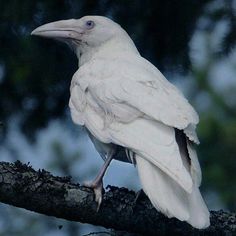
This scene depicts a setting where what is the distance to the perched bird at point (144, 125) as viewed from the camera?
4887 millimetres

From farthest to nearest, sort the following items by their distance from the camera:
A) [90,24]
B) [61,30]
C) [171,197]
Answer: [90,24] → [61,30] → [171,197]

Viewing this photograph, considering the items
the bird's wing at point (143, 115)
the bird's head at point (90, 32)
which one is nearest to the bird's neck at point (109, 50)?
the bird's head at point (90, 32)

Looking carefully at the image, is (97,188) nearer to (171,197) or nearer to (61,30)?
(171,197)

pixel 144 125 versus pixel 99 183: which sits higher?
pixel 144 125

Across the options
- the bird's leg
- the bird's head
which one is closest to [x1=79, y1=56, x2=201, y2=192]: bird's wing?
the bird's leg

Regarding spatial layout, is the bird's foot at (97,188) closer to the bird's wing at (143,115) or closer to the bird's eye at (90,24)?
the bird's wing at (143,115)

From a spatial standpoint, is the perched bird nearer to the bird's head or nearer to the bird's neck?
the bird's neck

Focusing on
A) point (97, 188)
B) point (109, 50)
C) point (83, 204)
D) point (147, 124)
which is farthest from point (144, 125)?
point (109, 50)

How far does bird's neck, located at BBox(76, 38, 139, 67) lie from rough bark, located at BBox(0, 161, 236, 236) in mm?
1212

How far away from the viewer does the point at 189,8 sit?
21.9 ft

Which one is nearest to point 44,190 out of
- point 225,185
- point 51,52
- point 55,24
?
point 55,24

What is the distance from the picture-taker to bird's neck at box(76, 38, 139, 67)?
20.4ft

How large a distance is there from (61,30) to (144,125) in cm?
124

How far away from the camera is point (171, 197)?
16.0ft
